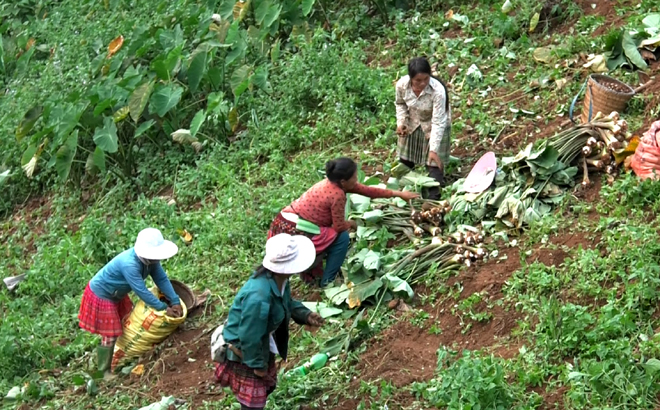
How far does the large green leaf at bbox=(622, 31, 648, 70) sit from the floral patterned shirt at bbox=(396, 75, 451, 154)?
1707 mm

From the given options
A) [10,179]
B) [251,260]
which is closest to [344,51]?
[251,260]

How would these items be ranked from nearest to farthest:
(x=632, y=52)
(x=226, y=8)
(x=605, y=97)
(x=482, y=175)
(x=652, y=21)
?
(x=482, y=175) < (x=605, y=97) < (x=632, y=52) < (x=652, y=21) < (x=226, y=8)

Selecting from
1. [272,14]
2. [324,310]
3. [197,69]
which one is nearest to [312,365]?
[324,310]

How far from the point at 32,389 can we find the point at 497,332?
124 inches

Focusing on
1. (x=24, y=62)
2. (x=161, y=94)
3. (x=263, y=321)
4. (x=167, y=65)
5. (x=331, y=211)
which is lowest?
(x=24, y=62)

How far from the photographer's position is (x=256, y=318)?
4.15 metres

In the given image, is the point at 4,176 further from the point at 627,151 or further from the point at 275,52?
the point at 627,151

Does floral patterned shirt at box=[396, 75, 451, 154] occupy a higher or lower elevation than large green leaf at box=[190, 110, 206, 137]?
higher

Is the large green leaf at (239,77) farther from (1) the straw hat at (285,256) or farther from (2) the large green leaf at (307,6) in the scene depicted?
(1) the straw hat at (285,256)

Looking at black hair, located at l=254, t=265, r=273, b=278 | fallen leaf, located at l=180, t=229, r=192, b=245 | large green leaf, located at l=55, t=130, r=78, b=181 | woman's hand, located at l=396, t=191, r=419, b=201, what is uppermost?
black hair, located at l=254, t=265, r=273, b=278

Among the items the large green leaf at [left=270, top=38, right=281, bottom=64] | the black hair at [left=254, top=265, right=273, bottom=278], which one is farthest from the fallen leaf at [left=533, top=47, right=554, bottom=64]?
the black hair at [left=254, top=265, right=273, bottom=278]

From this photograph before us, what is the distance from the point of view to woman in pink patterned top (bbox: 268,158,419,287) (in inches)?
219

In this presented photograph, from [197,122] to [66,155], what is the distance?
56.4 inches

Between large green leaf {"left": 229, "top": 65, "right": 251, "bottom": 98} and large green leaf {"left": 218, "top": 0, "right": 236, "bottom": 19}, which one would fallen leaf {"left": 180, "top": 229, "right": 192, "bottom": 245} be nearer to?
large green leaf {"left": 229, "top": 65, "right": 251, "bottom": 98}
